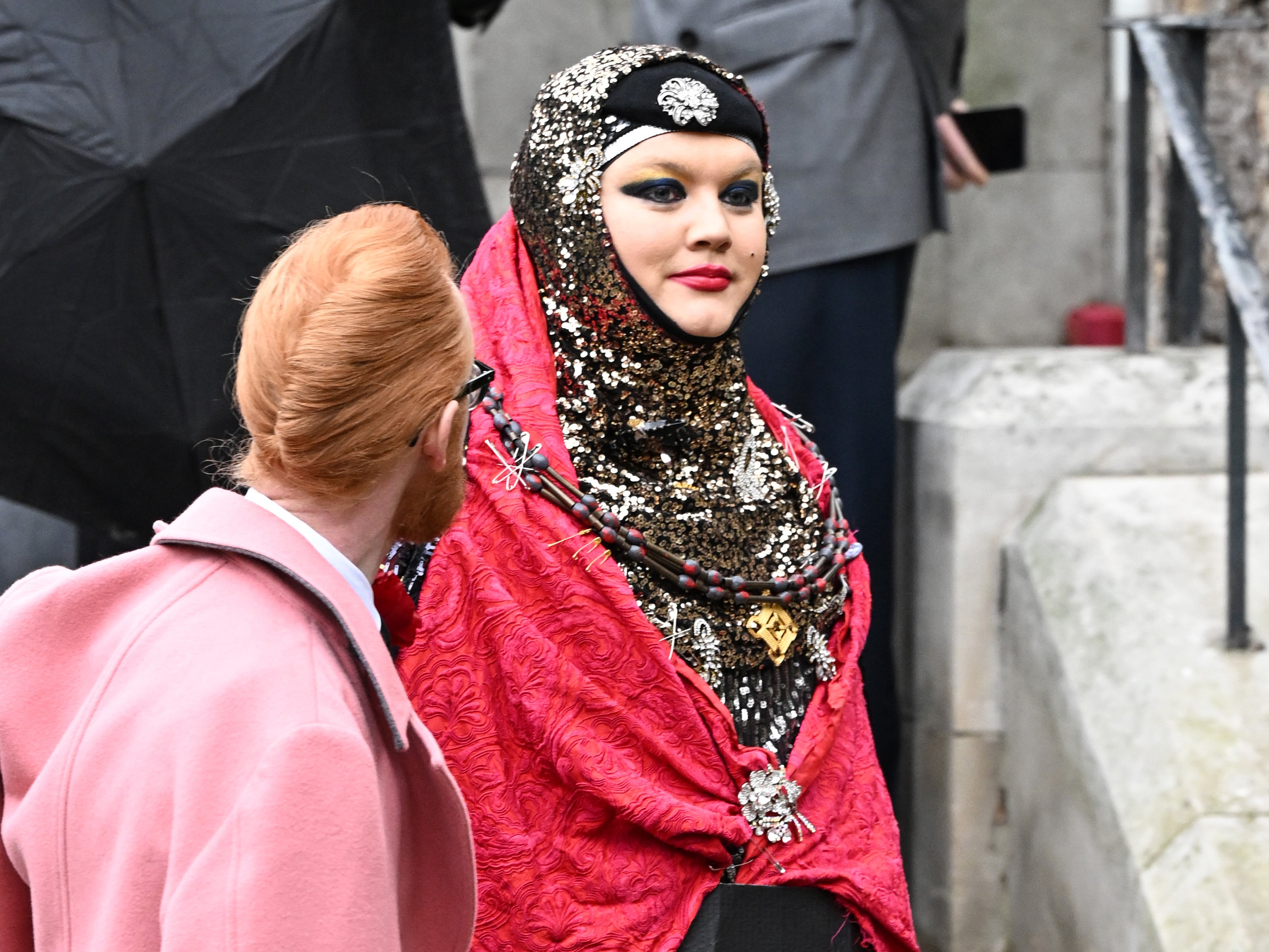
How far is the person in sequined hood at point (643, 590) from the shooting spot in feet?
6.76

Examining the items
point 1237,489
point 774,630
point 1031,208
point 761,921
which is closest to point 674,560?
point 774,630

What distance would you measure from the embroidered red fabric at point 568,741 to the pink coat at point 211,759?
0.56 m

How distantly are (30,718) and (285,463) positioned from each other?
0.29 meters

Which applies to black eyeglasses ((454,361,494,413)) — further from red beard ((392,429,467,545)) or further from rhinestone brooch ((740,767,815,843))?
rhinestone brooch ((740,767,815,843))

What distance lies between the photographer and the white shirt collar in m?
1.46

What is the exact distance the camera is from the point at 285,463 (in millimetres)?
1438

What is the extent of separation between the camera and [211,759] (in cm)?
125

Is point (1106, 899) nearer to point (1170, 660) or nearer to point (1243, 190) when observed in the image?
point (1170, 660)

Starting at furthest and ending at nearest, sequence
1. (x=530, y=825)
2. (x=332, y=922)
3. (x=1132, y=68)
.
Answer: (x=1132, y=68), (x=530, y=825), (x=332, y=922)

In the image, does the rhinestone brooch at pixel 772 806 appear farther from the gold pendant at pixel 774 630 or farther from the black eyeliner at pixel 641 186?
the black eyeliner at pixel 641 186

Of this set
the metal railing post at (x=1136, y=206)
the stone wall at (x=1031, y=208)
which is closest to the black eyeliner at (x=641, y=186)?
the metal railing post at (x=1136, y=206)

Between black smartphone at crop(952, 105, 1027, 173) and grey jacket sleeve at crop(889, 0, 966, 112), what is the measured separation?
67mm

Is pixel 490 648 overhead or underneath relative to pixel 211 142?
underneath

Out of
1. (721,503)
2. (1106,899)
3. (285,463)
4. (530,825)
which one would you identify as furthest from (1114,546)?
(285,463)
